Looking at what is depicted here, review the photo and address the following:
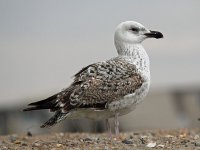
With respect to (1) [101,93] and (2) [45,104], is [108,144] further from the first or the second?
(2) [45,104]

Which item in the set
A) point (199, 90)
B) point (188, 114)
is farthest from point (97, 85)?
point (199, 90)

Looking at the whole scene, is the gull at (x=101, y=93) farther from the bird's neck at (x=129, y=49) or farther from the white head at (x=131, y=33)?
the white head at (x=131, y=33)

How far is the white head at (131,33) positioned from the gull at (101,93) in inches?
24.6

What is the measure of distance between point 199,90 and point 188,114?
5.92 meters

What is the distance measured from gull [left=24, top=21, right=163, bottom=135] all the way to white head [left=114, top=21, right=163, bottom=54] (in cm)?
62

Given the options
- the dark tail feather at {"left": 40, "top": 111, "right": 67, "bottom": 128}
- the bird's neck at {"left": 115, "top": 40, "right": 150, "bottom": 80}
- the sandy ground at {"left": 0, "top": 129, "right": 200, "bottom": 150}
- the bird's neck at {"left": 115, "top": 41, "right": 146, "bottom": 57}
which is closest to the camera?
the sandy ground at {"left": 0, "top": 129, "right": 200, "bottom": 150}

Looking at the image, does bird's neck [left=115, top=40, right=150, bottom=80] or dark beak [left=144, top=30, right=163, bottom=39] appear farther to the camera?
dark beak [left=144, top=30, right=163, bottom=39]

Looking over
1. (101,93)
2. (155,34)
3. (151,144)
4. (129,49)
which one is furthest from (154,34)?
(151,144)

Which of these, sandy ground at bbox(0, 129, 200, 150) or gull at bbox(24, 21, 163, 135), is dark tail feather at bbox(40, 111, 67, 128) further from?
sandy ground at bbox(0, 129, 200, 150)

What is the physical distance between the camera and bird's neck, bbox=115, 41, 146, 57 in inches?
471

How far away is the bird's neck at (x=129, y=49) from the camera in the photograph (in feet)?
39.2

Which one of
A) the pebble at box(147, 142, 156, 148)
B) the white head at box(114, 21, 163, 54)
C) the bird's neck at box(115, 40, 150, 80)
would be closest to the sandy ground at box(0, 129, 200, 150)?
the pebble at box(147, 142, 156, 148)

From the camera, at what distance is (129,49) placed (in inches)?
473

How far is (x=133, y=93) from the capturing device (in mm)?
11086
